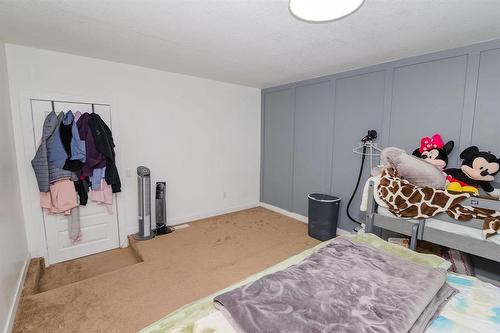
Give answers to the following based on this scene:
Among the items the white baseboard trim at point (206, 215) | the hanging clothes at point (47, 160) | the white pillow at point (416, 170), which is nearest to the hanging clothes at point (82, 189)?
the hanging clothes at point (47, 160)

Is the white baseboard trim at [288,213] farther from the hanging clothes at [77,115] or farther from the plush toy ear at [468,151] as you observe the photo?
the hanging clothes at [77,115]

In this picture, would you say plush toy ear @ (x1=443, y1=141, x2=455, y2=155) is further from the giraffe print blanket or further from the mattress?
the mattress

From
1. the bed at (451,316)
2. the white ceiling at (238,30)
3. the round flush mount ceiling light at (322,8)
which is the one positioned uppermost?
the white ceiling at (238,30)

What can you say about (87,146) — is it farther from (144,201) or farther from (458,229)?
(458,229)

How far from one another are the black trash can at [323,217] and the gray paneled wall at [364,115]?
0.79ft

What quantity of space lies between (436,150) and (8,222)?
398cm

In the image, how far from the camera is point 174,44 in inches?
90.6

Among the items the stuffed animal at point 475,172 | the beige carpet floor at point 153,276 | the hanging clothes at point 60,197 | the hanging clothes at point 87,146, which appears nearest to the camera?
the beige carpet floor at point 153,276

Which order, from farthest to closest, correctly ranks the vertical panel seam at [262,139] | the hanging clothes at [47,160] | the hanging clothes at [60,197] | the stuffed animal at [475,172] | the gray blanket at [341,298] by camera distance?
the vertical panel seam at [262,139]
the hanging clothes at [60,197]
the hanging clothes at [47,160]
the stuffed animal at [475,172]
the gray blanket at [341,298]

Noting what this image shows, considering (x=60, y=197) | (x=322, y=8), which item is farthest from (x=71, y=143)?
(x=322, y=8)

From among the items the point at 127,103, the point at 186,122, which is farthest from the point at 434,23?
the point at 127,103

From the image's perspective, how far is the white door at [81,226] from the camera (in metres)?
2.52

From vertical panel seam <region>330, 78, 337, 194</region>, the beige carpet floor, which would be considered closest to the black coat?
the beige carpet floor

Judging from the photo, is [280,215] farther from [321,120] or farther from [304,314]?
[304,314]
